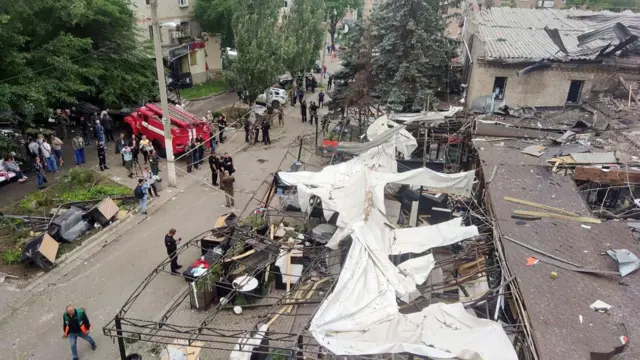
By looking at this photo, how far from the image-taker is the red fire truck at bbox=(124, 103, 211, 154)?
20766 millimetres

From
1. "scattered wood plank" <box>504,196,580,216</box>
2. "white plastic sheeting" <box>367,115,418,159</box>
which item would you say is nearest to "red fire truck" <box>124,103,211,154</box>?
"white plastic sheeting" <box>367,115,418,159</box>

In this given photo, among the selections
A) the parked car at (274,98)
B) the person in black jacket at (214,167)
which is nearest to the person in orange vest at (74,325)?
the person in black jacket at (214,167)

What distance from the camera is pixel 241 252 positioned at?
12844 millimetres

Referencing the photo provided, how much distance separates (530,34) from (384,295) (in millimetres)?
18376

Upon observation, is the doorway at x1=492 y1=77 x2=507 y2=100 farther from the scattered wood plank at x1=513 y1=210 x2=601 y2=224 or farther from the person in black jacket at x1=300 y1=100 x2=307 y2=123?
the person in black jacket at x1=300 y1=100 x2=307 y2=123

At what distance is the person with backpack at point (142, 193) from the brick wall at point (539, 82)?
1415 cm

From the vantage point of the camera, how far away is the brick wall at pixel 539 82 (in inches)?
768

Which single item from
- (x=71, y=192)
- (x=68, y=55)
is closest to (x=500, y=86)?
(x=71, y=192)

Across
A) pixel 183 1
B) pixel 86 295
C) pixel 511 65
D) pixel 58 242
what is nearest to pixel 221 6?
pixel 183 1

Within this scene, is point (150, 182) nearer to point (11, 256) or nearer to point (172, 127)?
point (172, 127)

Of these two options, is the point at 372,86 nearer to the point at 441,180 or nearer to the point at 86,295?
the point at 441,180

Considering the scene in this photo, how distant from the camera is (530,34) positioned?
22141 mm

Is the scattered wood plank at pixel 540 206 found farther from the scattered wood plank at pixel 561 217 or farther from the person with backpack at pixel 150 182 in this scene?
the person with backpack at pixel 150 182

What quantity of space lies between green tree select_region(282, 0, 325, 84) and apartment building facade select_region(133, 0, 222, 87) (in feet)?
24.2
